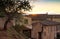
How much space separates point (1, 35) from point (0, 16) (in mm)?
591

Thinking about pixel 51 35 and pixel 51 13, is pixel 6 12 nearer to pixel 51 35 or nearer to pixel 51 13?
pixel 51 35

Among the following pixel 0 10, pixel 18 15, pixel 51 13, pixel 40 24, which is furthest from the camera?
pixel 51 13

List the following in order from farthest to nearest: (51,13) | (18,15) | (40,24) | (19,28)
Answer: (51,13)
(19,28)
(40,24)
(18,15)

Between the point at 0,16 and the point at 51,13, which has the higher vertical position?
the point at 0,16

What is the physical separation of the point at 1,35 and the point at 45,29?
178cm

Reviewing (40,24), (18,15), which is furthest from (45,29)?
(18,15)

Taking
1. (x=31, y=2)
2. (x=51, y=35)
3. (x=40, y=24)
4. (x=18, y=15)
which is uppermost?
(x=31, y=2)

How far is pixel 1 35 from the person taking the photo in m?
5.80

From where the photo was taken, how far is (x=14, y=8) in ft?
19.4

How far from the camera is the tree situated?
5648mm

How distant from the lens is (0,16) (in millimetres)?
5840

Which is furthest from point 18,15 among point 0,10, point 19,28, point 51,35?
point 19,28

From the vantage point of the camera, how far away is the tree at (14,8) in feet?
18.5

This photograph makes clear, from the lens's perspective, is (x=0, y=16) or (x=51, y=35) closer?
(x=0, y=16)
